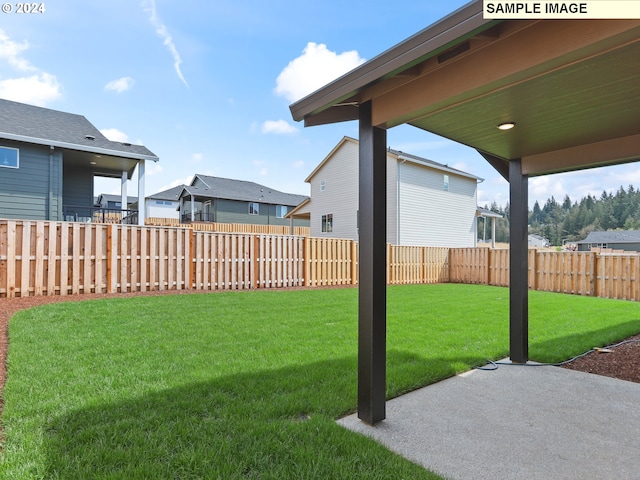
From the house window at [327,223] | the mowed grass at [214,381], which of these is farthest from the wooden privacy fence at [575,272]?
the house window at [327,223]

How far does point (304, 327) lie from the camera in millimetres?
5246

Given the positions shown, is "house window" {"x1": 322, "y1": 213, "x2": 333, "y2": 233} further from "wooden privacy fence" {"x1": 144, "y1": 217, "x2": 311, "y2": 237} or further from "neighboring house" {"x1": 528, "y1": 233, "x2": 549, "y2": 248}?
"neighboring house" {"x1": 528, "y1": 233, "x2": 549, "y2": 248}

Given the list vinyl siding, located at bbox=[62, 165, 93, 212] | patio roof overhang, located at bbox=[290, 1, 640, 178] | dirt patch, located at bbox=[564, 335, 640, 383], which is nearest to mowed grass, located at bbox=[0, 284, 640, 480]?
dirt patch, located at bbox=[564, 335, 640, 383]

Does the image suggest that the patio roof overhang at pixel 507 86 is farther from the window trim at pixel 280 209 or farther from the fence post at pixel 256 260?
the window trim at pixel 280 209

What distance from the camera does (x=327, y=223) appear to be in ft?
66.7

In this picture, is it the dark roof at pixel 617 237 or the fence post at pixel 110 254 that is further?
the dark roof at pixel 617 237

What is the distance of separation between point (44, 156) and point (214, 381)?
43.4 ft

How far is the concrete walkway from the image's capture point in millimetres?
1970

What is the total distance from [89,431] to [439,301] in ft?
24.8

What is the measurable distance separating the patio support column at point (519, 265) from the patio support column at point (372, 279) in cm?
226

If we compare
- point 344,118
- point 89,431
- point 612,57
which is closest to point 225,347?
point 89,431

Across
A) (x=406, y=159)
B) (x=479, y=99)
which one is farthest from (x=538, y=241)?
(x=479, y=99)

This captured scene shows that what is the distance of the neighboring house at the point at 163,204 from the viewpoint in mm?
35344

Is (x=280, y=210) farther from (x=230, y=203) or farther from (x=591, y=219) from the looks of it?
(x=591, y=219)
